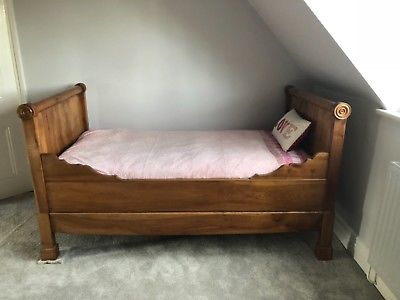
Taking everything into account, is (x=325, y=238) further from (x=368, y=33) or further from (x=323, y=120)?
(x=368, y=33)

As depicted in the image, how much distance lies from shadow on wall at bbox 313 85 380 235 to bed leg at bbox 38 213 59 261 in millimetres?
1684

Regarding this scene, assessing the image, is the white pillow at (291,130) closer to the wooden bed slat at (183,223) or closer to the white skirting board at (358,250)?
the wooden bed slat at (183,223)

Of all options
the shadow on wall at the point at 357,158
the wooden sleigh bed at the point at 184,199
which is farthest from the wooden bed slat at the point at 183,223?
the shadow on wall at the point at 357,158

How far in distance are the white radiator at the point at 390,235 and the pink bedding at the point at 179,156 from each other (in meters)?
0.49

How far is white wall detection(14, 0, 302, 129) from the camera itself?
2.43m

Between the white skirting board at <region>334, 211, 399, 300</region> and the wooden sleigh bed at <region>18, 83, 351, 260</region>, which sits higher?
the wooden sleigh bed at <region>18, 83, 351, 260</region>

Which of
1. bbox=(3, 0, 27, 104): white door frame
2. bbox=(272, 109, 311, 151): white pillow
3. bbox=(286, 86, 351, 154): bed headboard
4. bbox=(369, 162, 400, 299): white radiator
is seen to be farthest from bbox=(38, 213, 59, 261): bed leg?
bbox=(369, 162, 400, 299): white radiator

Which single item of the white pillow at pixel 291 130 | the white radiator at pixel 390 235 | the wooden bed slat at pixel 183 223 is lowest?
the wooden bed slat at pixel 183 223

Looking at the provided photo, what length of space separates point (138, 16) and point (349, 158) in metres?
1.74

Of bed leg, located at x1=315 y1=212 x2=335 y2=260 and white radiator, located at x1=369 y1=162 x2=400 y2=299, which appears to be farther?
bed leg, located at x1=315 y1=212 x2=335 y2=260

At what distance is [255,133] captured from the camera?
7.84ft

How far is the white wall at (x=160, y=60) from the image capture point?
243cm

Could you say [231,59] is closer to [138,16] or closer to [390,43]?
[138,16]

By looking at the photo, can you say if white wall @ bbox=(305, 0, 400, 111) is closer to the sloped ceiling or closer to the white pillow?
the sloped ceiling
